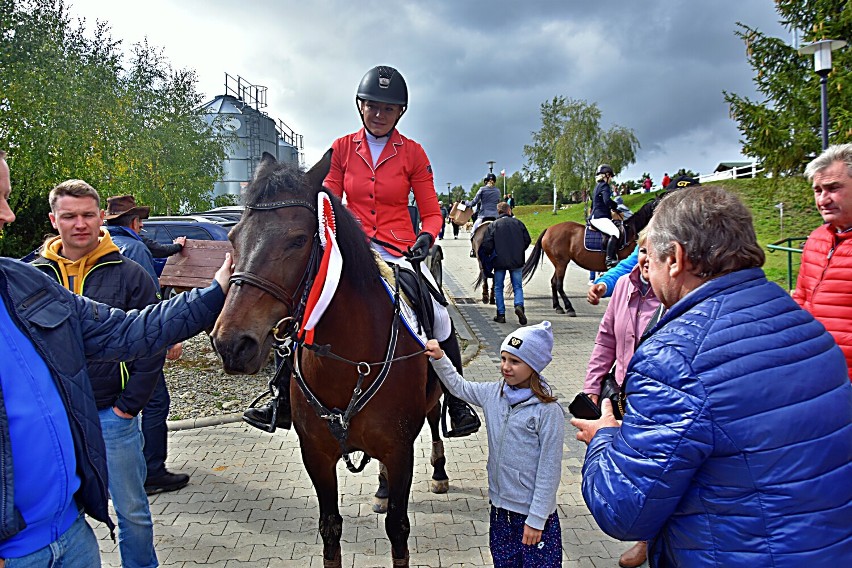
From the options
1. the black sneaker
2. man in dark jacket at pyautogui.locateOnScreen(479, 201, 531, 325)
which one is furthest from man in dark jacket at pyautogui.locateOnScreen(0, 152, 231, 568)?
man in dark jacket at pyautogui.locateOnScreen(479, 201, 531, 325)

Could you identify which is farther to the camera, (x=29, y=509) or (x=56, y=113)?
(x=56, y=113)

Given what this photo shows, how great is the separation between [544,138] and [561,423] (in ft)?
152

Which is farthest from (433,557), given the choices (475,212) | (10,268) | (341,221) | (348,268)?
(475,212)

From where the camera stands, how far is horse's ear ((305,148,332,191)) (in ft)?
9.34

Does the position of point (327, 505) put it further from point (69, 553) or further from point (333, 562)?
point (69, 553)

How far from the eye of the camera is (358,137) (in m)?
3.80

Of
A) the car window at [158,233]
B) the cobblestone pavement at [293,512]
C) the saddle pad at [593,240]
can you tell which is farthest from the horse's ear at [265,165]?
the saddle pad at [593,240]

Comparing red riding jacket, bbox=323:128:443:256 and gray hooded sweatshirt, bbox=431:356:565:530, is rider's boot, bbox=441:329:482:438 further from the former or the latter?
gray hooded sweatshirt, bbox=431:356:565:530

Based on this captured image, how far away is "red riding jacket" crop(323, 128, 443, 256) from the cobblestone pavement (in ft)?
6.63

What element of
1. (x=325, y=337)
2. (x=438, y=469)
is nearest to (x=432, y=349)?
(x=325, y=337)

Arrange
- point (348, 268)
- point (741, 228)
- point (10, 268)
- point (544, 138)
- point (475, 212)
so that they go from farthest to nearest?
point (544, 138) < point (475, 212) < point (348, 268) < point (10, 268) < point (741, 228)

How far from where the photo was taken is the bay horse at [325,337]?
2.40 metres

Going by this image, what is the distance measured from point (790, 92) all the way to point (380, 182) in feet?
50.4

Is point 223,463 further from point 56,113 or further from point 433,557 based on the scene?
point 56,113
